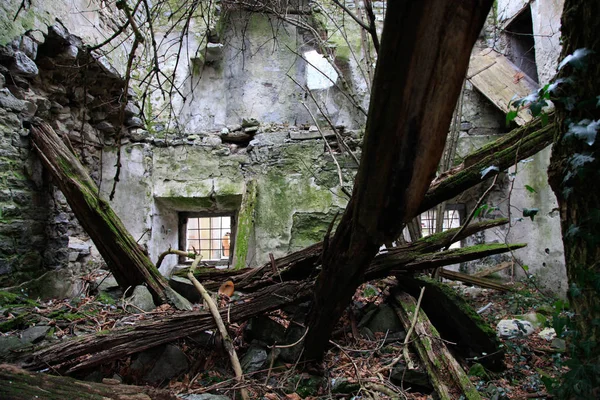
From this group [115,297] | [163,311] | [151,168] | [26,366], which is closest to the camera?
[26,366]

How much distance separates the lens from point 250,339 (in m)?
2.29

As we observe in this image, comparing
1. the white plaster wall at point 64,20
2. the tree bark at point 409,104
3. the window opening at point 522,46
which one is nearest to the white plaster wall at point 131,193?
the white plaster wall at point 64,20

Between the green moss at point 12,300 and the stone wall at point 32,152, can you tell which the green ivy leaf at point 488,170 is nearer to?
the stone wall at point 32,152

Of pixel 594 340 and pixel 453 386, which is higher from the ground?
pixel 594 340

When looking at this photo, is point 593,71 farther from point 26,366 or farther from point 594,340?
point 26,366

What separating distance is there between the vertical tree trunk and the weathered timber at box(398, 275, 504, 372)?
2.89ft

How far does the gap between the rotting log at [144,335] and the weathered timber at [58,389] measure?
8.4 inches

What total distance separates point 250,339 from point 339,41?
4.31 meters

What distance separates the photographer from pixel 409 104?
77 cm

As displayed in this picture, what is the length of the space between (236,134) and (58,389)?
12.2 ft

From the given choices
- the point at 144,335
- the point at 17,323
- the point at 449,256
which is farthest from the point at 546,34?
the point at 17,323

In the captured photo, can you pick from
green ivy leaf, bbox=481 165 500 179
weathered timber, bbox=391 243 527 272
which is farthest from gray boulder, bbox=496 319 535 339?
green ivy leaf, bbox=481 165 500 179

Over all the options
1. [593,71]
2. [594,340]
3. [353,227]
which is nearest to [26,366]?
[353,227]

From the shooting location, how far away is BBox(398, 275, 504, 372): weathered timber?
2135 millimetres
